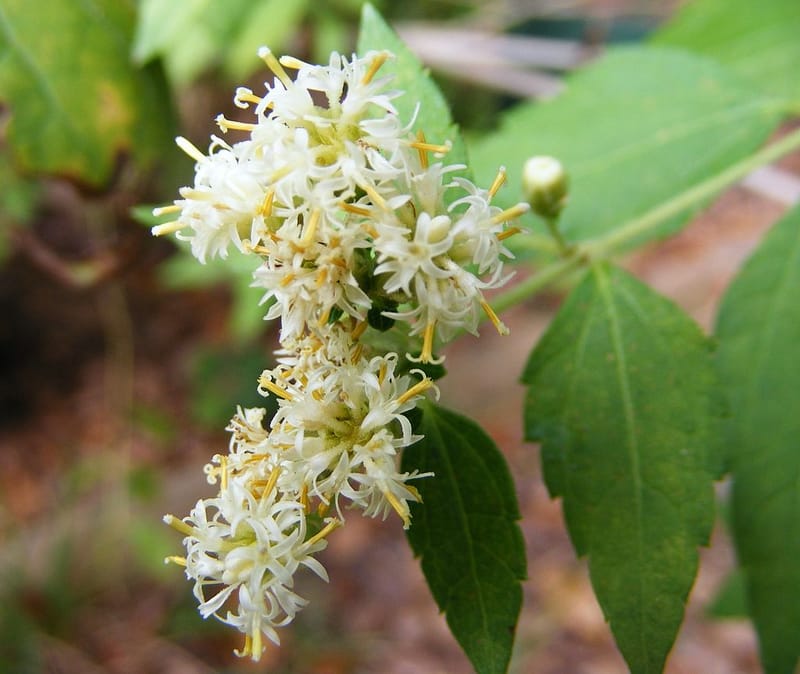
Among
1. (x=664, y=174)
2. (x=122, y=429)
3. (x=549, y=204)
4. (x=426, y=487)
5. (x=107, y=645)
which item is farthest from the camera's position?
(x=122, y=429)

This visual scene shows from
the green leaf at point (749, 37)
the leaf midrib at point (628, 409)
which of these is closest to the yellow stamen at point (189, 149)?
the leaf midrib at point (628, 409)

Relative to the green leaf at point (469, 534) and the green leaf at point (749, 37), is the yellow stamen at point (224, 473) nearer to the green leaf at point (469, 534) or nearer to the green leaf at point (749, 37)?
the green leaf at point (469, 534)

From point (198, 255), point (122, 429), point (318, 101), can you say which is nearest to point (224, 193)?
point (198, 255)

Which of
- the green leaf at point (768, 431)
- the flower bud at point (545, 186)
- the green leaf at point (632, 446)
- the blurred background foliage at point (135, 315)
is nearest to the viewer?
the green leaf at point (632, 446)

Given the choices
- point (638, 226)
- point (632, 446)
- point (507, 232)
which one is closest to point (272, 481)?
point (507, 232)

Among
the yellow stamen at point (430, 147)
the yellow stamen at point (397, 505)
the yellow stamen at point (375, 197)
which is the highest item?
the yellow stamen at point (430, 147)

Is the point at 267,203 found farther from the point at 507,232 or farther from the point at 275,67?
the point at 507,232

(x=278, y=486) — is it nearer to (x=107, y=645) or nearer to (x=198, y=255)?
(x=198, y=255)
